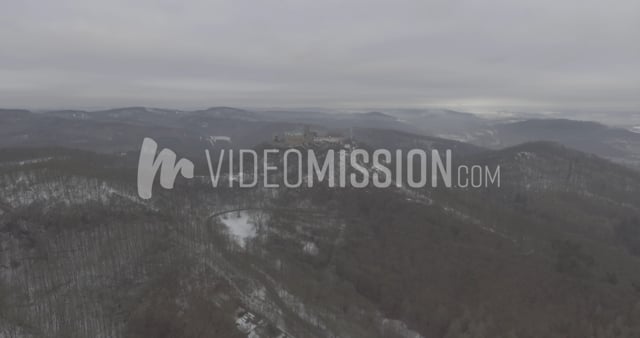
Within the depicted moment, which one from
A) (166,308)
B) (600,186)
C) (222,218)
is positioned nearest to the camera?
(166,308)

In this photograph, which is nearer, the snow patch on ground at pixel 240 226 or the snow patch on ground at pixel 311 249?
the snow patch on ground at pixel 311 249

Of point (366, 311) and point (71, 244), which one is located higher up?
point (71, 244)

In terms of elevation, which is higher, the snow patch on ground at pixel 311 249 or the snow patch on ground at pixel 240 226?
the snow patch on ground at pixel 240 226

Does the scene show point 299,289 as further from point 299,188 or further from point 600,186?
point 600,186

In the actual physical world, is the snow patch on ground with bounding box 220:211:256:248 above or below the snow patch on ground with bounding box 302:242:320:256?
above

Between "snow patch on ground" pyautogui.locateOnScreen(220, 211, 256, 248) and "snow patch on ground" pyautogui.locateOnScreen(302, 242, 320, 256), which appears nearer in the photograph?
"snow patch on ground" pyautogui.locateOnScreen(302, 242, 320, 256)

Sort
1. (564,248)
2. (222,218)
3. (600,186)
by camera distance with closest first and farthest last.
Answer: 1. (564,248)
2. (222,218)
3. (600,186)

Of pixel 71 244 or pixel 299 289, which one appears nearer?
pixel 299 289

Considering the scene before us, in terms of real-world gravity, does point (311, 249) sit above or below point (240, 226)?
below

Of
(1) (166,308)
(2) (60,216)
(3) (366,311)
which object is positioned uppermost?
(2) (60,216)

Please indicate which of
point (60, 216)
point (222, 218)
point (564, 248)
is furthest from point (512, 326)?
point (60, 216)

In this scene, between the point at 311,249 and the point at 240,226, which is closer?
the point at 311,249
